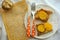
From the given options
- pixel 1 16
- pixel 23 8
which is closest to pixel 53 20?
pixel 23 8

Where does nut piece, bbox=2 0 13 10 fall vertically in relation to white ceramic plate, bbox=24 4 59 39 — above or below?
above

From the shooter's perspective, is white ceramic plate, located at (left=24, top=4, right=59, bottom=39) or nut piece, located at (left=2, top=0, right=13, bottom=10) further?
nut piece, located at (left=2, top=0, right=13, bottom=10)

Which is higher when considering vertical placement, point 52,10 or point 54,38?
point 52,10

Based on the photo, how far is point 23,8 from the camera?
1033 millimetres

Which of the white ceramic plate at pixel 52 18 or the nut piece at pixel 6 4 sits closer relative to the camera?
the white ceramic plate at pixel 52 18

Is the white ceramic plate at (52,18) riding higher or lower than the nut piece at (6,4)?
lower

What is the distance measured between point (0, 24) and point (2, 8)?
114 millimetres

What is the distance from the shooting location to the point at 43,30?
34.3 inches

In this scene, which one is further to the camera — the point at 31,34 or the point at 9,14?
the point at 9,14

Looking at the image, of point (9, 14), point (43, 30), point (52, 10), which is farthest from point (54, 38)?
point (9, 14)

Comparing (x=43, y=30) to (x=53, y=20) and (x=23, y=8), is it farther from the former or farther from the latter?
(x=23, y=8)

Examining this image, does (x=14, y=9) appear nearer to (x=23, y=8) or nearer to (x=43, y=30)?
(x=23, y=8)

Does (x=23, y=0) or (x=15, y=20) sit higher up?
(x=23, y=0)

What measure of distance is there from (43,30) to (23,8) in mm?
236
